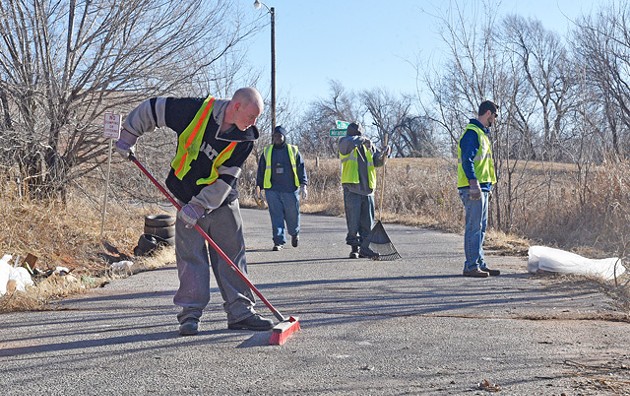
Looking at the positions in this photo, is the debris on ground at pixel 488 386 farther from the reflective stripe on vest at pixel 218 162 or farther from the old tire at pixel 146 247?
the old tire at pixel 146 247

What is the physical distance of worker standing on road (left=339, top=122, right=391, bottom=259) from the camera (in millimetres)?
10680

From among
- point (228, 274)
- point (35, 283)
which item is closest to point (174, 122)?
point (228, 274)

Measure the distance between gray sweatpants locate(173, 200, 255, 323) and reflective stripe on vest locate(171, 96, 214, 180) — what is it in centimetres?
42

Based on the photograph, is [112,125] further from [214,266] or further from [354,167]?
[214,266]

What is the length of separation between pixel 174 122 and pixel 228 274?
119 cm

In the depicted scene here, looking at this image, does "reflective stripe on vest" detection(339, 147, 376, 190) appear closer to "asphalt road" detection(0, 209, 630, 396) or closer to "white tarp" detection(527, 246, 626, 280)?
"asphalt road" detection(0, 209, 630, 396)

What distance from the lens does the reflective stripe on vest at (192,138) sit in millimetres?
5449

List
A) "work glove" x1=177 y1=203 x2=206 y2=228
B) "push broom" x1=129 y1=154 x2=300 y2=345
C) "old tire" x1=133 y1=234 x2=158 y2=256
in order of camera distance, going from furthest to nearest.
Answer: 1. "old tire" x1=133 y1=234 x2=158 y2=256
2. "work glove" x1=177 y1=203 x2=206 y2=228
3. "push broom" x1=129 y1=154 x2=300 y2=345

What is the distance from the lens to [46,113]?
1291cm

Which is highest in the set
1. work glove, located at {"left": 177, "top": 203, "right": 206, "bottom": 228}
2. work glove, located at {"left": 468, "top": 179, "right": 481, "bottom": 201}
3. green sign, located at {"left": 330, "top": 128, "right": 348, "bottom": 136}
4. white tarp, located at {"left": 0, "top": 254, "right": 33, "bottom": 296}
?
green sign, located at {"left": 330, "top": 128, "right": 348, "bottom": 136}

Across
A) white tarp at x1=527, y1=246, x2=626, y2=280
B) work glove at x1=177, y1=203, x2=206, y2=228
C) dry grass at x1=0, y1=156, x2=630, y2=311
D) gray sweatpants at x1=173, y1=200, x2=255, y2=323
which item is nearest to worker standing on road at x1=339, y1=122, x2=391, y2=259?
dry grass at x1=0, y1=156, x2=630, y2=311

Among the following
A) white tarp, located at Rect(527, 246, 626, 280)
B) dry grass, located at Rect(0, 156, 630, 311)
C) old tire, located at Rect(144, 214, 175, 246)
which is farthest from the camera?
old tire, located at Rect(144, 214, 175, 246)

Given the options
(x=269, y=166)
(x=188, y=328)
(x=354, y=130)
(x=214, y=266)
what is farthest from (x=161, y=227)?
(x=188, y=328)

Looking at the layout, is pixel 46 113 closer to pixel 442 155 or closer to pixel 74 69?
pixel 74 69
